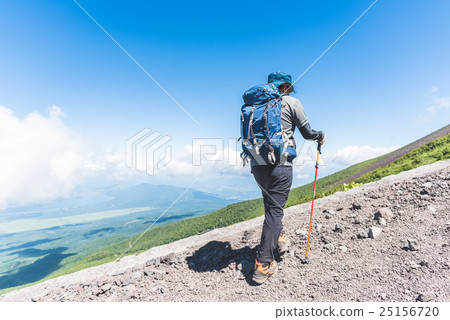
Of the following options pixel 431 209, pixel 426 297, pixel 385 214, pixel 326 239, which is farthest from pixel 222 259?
pixel 431 209

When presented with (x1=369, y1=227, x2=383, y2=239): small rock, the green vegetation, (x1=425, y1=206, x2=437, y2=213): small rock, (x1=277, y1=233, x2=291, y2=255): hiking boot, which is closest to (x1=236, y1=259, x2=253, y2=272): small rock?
(x1=277, y1=233, x2=291, y2=255): hiking boot

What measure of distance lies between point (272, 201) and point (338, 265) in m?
1.56

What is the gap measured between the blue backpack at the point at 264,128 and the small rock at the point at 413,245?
2.40 m

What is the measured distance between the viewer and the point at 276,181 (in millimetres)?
3812

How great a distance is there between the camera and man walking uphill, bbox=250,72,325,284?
3.68 meters

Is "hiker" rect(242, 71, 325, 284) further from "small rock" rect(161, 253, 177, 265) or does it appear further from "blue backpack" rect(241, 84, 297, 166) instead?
"small rock" rect(161, 253, 177, 265)

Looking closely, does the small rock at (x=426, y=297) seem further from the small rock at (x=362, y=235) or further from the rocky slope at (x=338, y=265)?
the small rock at (x=362, y=235)

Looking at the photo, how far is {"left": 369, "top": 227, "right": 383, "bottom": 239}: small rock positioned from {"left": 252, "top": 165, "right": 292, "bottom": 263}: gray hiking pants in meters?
1.93

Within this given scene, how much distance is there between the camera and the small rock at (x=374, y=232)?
405 centimetres

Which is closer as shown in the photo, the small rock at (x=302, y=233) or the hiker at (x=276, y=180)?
the hiker at (x=276, y=180)

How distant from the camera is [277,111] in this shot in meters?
3.61

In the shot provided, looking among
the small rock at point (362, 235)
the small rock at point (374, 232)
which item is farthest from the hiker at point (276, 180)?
the small rock at point (374, 232)

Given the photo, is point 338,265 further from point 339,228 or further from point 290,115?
point 290,115

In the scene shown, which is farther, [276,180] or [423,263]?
[276,180]
